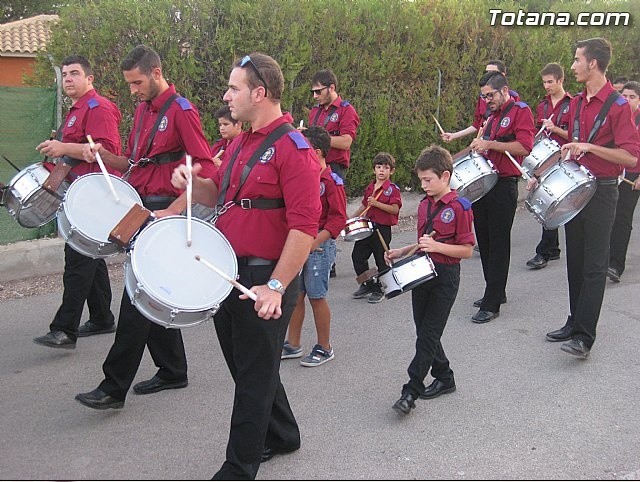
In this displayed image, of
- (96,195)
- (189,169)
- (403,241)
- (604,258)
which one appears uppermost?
(189,169)

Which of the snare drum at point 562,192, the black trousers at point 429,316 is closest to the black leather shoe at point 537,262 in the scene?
the snare drum at point 562,192

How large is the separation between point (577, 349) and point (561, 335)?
499 mm

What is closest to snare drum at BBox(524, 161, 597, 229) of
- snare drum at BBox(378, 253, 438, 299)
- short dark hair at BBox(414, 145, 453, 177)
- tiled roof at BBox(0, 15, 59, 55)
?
short dark hair at BBox(414, 145, 453, 177)

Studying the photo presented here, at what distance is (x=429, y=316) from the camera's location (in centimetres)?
467

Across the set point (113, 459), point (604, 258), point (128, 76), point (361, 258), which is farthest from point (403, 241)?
point (113, 459)

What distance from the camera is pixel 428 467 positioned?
13.0ft

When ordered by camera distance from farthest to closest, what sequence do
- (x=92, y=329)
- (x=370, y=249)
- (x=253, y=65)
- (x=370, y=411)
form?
1. (x=370, y=249)
2. (x=92, y=329)
3. (x=370, y=411)
4. (x=253, y=65)

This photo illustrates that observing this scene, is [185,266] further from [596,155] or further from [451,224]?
[596,155]

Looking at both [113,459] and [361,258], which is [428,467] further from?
[361,258]

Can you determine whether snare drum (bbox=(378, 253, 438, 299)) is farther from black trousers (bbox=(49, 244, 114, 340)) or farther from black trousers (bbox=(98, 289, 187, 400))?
black trousers (bbox=(49, 244, 114, 340))

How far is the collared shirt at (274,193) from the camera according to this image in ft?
10.8

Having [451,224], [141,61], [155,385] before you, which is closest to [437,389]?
[451,224]

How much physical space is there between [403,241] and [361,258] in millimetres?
2126

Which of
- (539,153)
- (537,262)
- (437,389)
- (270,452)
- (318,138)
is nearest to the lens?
(270,452)
